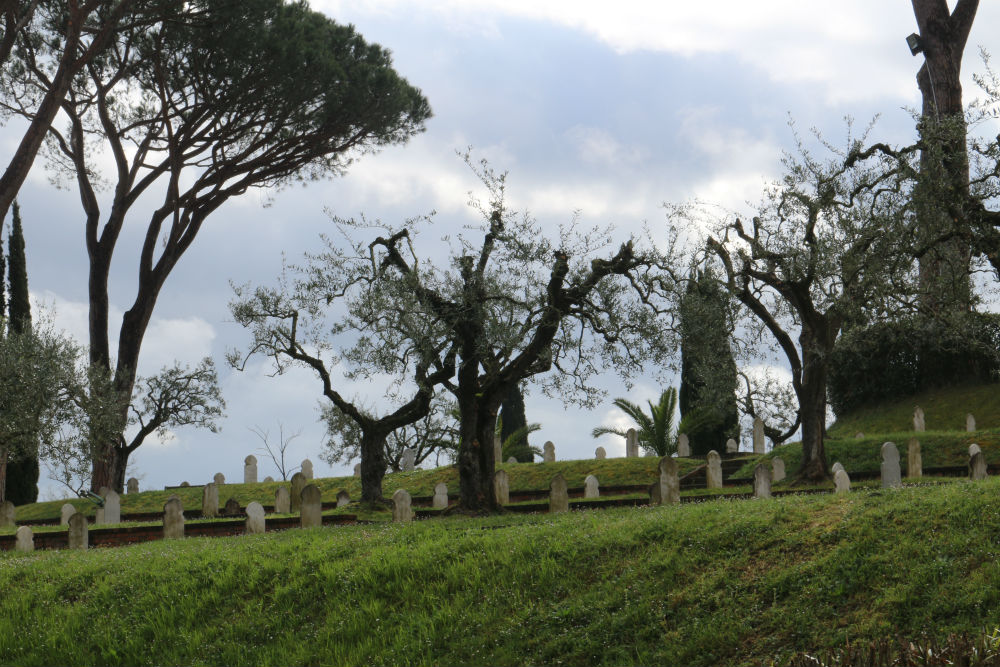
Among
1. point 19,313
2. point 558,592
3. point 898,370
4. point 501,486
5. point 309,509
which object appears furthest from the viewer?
point 19,313

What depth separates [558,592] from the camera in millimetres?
10945

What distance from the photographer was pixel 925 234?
18469mm

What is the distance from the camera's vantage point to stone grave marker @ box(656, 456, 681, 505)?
19547 mm

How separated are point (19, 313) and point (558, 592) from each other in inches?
1338

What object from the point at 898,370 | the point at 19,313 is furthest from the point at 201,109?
the point at 898,370

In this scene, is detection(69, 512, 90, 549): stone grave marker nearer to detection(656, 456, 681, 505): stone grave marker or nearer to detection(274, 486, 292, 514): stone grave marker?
detection(274, 486, 292, 514): stone grave marker

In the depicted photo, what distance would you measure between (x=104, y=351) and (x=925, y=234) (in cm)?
2718

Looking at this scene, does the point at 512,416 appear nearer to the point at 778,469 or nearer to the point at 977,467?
the point at 778,469

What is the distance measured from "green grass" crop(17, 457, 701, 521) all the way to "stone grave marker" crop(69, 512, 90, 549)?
10422 mm

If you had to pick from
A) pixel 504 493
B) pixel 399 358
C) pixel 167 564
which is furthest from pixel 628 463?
pixel 167 564

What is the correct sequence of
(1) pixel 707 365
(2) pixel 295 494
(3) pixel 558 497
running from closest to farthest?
(3) pixel 558 497 → (1) pixel 707 365 → (2) pixel 295 494

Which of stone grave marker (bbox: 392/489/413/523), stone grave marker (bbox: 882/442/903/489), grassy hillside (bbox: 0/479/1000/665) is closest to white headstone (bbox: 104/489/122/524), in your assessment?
stone grave marker (bbox: 392/489/413/523)

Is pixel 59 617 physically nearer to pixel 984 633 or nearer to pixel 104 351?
pixel 984 633

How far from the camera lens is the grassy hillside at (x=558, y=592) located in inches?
364
